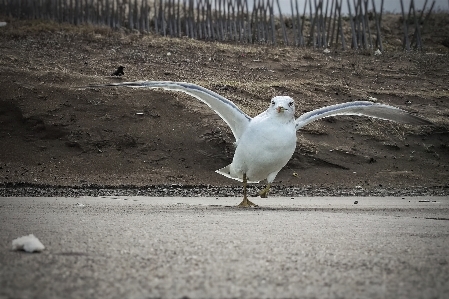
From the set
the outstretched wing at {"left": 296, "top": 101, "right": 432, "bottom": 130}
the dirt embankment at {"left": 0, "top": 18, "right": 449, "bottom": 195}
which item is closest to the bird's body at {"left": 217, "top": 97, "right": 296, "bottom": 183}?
the outstretched wing at {"left": 296, "top": 101, "right": 432, "bottom": 130}

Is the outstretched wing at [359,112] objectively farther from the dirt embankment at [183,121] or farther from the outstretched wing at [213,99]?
the dirt embankment at [183,121]

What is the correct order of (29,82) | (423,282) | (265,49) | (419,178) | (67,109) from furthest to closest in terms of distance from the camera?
(265,49)
(29,82)
(67,109)
(419,178)
(423,282)

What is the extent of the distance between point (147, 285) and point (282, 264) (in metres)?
0.83

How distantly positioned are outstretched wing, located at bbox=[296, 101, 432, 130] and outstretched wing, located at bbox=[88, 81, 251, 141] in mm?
854

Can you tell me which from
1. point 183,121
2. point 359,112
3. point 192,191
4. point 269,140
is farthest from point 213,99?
point 183,121

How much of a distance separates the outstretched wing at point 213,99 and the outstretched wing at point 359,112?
2.80ft

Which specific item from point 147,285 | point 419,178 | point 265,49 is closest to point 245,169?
point 147,285

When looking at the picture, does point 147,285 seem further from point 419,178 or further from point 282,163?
point 419,178

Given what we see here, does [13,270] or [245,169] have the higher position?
[13,270]

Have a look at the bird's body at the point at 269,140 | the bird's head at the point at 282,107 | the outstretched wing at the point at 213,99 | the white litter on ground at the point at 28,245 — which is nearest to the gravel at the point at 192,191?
the outstretched wing at the point at 213,99

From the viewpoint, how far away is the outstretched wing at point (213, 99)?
28.8 feet

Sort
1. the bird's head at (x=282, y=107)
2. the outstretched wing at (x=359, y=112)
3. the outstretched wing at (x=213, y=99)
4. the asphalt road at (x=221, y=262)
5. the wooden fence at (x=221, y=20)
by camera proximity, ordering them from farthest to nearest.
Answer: the wooden fence at (x=221, y=20) → the outstretched wing at (x=359, y=112) → the outstretched wing at (x=213, y=99) → the bird's head at (x=282, y=107) → the asphalt road at (x=221, y=262)

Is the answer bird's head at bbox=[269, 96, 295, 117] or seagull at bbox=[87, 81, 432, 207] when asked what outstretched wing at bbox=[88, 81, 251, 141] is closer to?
seagull at bbox=[87, 81, 432, 207]

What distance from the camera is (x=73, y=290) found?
8.15ft
